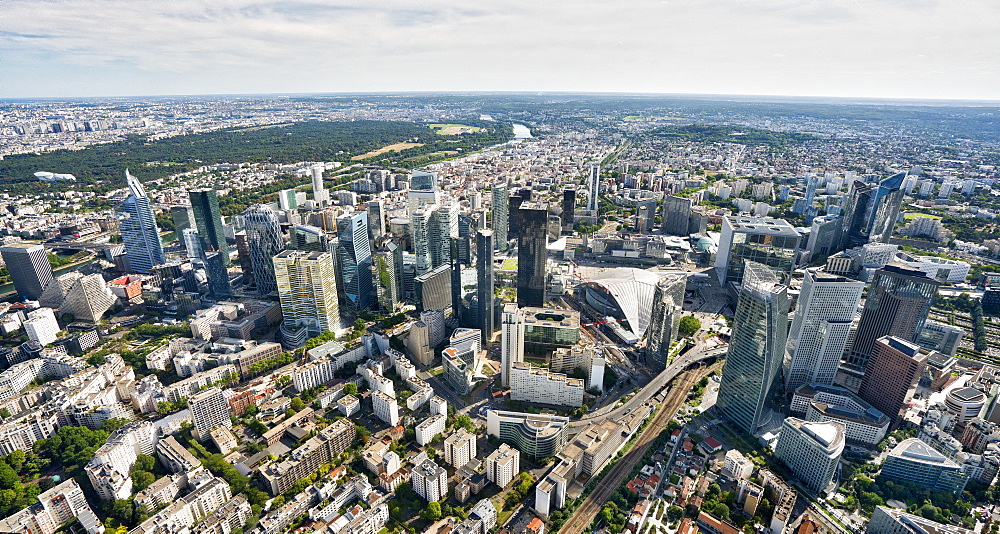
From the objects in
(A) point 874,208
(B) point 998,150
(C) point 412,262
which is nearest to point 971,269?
(A) point 874,208

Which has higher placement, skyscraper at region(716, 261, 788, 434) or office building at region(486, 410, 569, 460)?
skyscraper at region(716, 261, 788, 434)

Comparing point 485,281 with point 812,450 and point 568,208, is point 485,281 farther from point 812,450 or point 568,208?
point 568,208

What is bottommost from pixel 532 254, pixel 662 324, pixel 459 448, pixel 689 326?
pixel 689 326

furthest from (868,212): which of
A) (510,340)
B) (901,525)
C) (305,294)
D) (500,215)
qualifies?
(305,294)

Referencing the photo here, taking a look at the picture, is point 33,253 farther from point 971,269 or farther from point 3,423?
point 971,269

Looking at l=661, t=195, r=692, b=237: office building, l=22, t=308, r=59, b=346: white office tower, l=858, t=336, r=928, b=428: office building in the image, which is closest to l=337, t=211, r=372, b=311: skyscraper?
l=22, t=308, r=59, b=346: white office tower

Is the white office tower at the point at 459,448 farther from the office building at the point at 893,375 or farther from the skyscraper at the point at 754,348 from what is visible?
the office building at the point at 893,375

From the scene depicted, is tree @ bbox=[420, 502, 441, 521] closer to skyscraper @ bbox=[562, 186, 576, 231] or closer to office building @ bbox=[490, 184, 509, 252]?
office building @ bbox=[490, 184, 509, 252]
